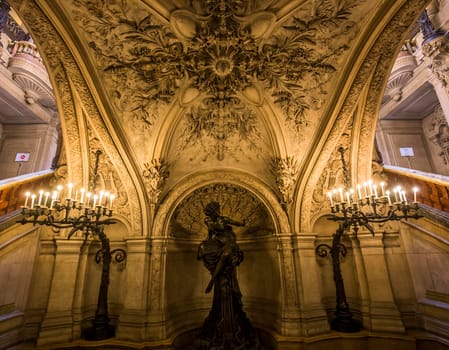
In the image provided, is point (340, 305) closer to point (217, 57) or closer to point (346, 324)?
point (346, 324)

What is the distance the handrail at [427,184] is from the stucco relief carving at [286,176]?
7.17 feet

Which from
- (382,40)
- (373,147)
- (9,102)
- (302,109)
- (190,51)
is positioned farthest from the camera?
(9,102)

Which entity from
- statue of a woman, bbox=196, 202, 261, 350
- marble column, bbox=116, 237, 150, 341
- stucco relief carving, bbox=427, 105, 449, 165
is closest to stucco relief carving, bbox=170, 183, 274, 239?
marble column, bbox=116, 237, 150, 341

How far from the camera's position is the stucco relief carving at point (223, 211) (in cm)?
580

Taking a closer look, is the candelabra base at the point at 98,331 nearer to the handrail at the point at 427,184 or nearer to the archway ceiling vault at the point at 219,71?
the archway ceiling vault at the point at 219,71

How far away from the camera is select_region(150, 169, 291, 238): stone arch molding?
17.2ft

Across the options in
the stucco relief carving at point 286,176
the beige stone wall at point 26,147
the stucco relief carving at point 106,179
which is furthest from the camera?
the beige stone wall at point 26,147

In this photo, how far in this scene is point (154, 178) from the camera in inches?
203

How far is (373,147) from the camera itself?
5.34 m

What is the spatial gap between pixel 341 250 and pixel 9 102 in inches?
481

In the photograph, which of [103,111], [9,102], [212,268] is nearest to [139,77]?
[103,111]

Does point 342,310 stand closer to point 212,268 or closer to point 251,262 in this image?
point 251,262

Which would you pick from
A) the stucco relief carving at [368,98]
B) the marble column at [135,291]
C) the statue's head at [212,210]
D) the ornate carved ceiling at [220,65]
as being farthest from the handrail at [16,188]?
the stucco relief carving at [368,98]

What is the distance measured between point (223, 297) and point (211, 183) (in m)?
2.52
